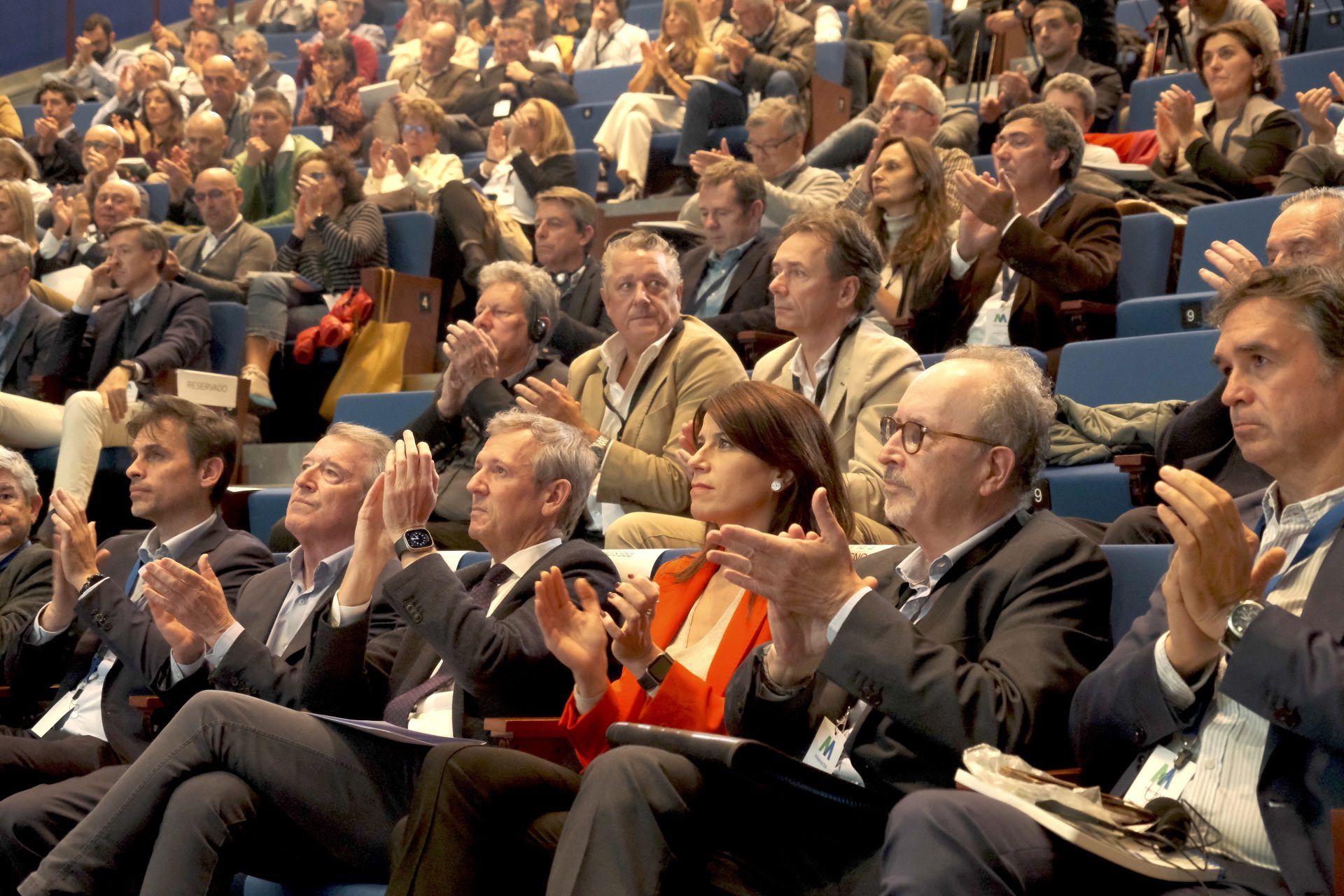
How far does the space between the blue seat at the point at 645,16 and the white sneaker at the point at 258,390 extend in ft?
14.4

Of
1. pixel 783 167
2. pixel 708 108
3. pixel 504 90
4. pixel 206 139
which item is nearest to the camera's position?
pixel 783 167

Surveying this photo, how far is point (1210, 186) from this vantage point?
13.9 ft

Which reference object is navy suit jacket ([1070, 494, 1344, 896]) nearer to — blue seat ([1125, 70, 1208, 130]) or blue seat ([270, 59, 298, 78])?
blue seat ([1125, 70, 1208, 130])

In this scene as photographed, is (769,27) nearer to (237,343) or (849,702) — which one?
(237,343)

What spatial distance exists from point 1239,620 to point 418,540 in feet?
4.25

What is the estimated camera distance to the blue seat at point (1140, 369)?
121 inches

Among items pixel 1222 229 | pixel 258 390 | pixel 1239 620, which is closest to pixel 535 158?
pixel 258 390

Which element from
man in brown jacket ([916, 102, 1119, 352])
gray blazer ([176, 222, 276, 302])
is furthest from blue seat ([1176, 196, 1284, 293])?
gray blazer ([176, 222, 276, 302])

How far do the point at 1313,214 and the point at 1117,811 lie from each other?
1514 mm

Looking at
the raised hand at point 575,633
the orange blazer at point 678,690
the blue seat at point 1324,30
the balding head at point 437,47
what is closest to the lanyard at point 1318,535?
the orange blazer at point 678,690

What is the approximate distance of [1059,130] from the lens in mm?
3820

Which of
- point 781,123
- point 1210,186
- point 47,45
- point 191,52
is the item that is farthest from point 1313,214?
point 47,45

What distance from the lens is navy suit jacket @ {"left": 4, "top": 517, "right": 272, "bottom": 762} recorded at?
265 centimetres

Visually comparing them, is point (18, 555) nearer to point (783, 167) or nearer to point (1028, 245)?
→ point (1028, 245)
